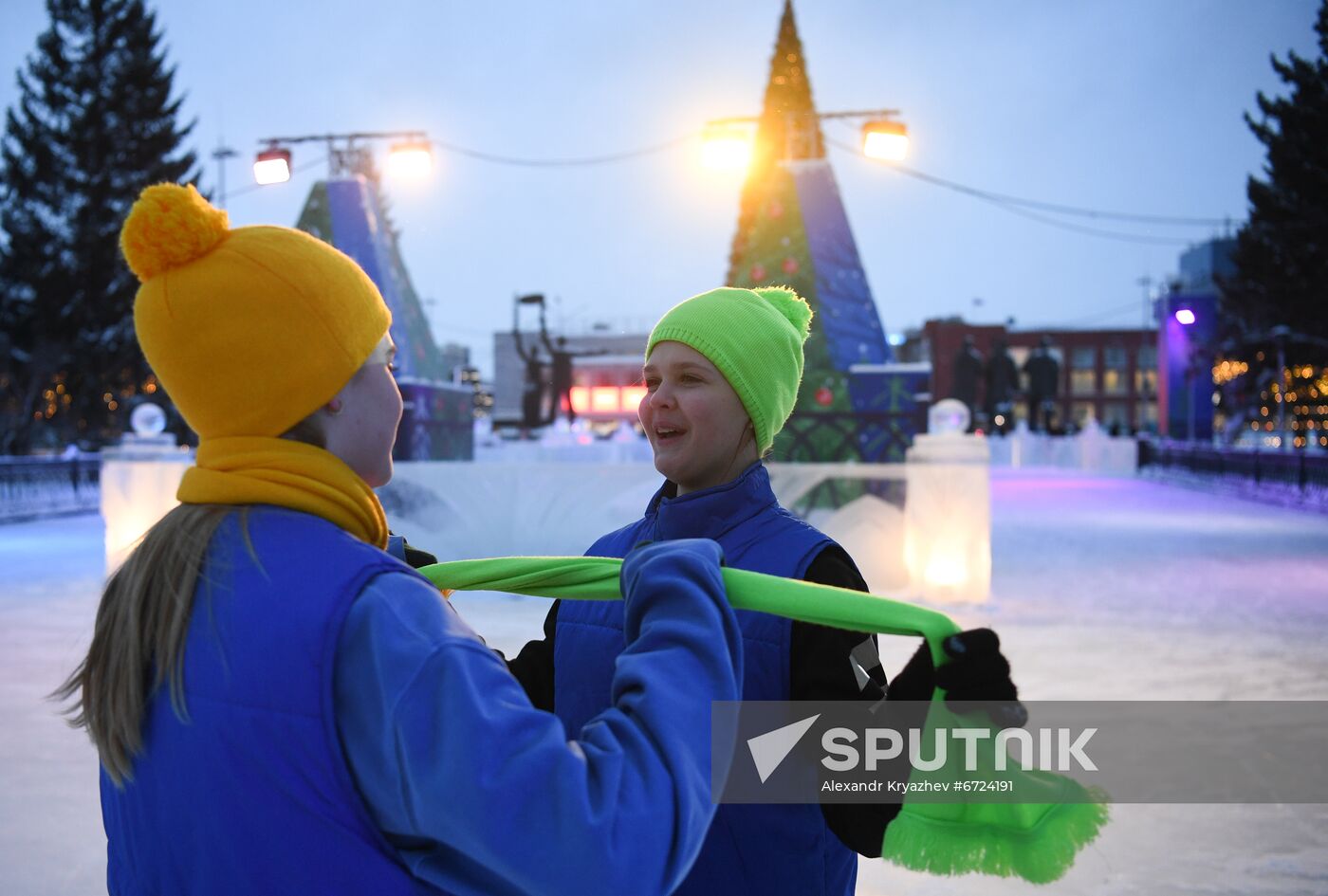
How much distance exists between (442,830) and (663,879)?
22 centimetres

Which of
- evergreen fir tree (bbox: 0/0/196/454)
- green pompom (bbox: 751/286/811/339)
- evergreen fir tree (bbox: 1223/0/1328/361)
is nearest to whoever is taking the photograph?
green pompom (bbox: 751/286/811/339)

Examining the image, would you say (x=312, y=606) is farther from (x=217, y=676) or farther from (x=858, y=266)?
(x=858, y=266)

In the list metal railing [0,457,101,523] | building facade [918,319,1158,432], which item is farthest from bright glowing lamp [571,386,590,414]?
metal railing [0,457,101,523]

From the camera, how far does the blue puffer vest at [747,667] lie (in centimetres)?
154

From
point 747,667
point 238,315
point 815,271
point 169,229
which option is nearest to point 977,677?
point 747,667

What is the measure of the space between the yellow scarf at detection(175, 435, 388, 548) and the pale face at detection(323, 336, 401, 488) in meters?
0.03

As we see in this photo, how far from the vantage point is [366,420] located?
3.85 feet

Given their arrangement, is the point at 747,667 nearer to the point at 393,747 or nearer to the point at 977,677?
the point at 977,677

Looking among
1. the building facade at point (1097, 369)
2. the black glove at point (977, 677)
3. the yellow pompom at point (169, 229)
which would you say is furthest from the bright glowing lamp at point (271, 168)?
the building facade at point (1097, 369)

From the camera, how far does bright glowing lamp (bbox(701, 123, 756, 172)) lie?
10.4 meters

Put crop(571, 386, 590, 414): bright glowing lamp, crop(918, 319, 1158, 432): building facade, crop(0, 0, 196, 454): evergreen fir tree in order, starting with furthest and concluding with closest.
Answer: crop(918, 319, 1158, 432): building facade
crop(571, 386, 590, 414): bright glowing lamp
crop(0, 0, 196, 454): evergreen fir tree

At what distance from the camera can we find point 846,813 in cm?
151

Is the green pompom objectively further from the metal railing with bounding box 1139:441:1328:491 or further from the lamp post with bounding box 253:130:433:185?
the metal railing with bounding box 1139:441:1328:491

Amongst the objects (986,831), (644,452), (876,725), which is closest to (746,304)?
(876,725)
